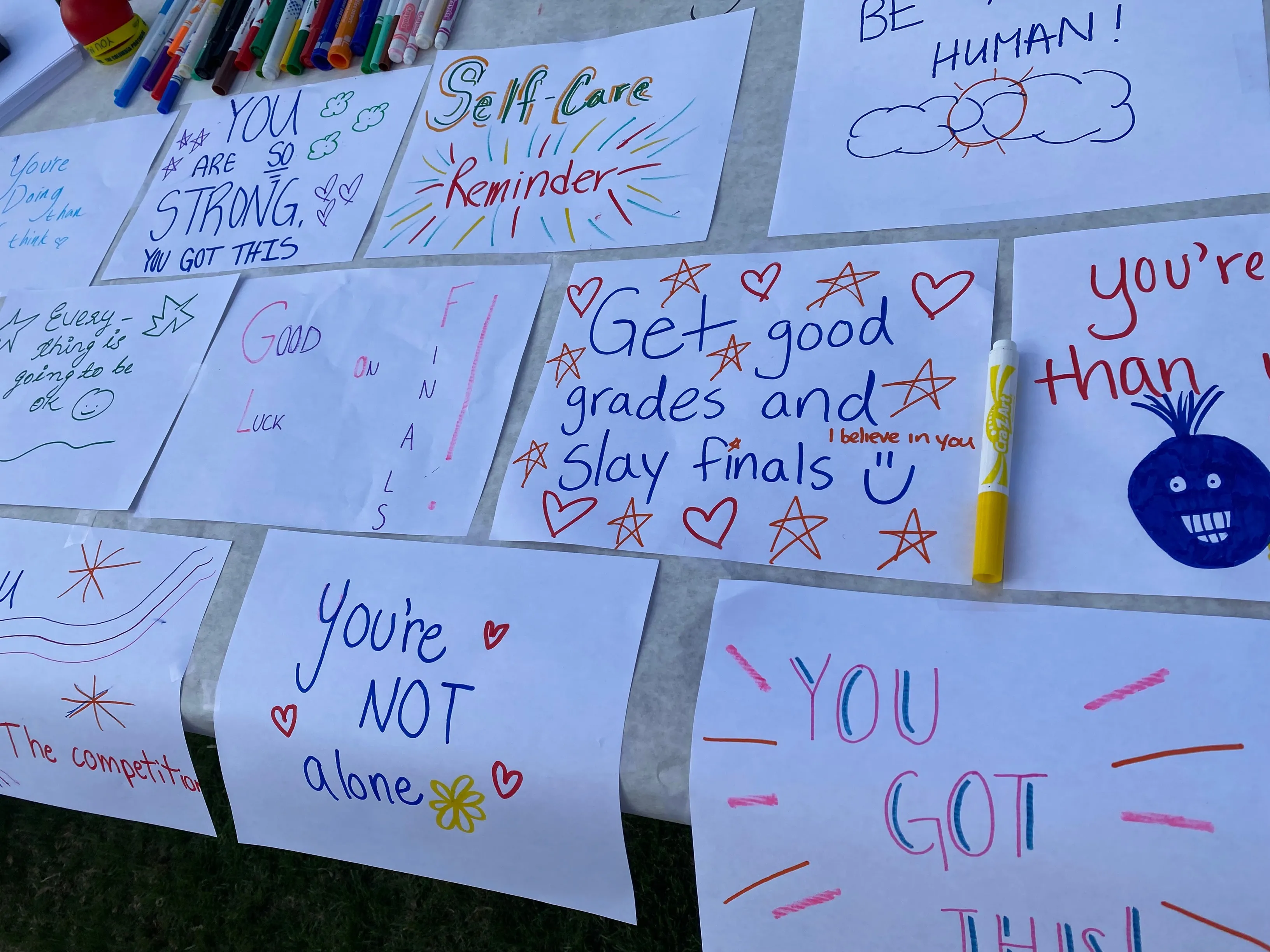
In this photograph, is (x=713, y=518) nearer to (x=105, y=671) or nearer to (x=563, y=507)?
(x=563, y=507)

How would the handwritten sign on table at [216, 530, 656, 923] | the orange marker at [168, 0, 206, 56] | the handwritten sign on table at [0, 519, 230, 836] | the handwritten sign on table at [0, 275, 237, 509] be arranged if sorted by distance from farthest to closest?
the orange marker at [168, 0, 206, 56]
the handwritten sign on table at [0, 275, 237, 509]
the handwritten sign on table at [0, 519, 230, 836]
the handwritten sign on table at [216, 530, 656, 923]

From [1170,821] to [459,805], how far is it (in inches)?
14.8

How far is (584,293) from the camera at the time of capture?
26.1 inches

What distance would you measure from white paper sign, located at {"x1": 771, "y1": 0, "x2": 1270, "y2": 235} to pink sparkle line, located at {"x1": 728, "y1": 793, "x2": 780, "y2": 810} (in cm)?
39

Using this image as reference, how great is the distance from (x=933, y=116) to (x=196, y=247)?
0.68 m

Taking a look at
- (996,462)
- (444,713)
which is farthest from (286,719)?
(996,462)

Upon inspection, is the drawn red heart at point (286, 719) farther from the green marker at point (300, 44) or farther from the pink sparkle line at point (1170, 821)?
the green marker at point (300, 44)

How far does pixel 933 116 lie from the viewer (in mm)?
642

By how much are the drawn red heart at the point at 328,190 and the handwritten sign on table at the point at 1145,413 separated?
605mm

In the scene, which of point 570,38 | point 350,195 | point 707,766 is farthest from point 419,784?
point 570,38

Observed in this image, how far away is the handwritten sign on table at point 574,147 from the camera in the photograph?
692 mm

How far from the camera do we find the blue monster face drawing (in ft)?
1.50

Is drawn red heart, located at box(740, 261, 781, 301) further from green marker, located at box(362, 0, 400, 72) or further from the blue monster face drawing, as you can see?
green marker, located at box(362, 0, 400, 72)

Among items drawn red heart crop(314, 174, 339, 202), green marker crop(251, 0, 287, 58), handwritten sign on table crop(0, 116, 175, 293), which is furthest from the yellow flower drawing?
green marker crop(251, 0, 287, 58)
